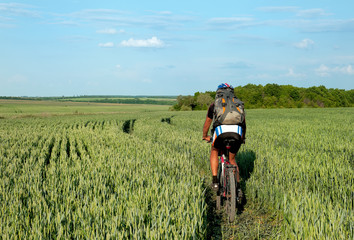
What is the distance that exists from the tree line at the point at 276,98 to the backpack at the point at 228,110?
80975mm

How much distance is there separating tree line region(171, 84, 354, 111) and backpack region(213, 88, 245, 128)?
80975 millimetres

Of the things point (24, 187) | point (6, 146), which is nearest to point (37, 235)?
point (24, 187)

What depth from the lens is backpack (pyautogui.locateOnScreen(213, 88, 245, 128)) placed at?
4.48 m

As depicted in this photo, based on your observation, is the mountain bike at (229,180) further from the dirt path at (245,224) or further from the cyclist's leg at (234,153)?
the dirt path at (245,224)

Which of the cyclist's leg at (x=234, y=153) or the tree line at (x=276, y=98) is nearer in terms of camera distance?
the cyclist's leg at (x=234, y=153)

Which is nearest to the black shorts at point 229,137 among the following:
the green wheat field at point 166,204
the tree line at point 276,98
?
the green wheat field at point 166,204

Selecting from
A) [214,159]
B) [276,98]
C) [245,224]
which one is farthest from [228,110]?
[276,98]

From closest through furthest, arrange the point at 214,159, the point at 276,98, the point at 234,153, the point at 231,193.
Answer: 1. the point at 231,193
2. the point at 234,153
3. the point at 214,159
4. the point at 276,98

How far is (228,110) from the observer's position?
14.7 ft

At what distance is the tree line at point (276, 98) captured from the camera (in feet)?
Answer: 292

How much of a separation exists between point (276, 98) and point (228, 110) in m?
94.8

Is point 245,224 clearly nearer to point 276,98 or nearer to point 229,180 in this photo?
point 229,180

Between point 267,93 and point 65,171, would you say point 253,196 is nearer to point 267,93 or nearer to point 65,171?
point 65,171

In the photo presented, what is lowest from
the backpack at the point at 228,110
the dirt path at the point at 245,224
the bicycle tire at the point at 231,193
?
the dirt path at the point at 245,224
